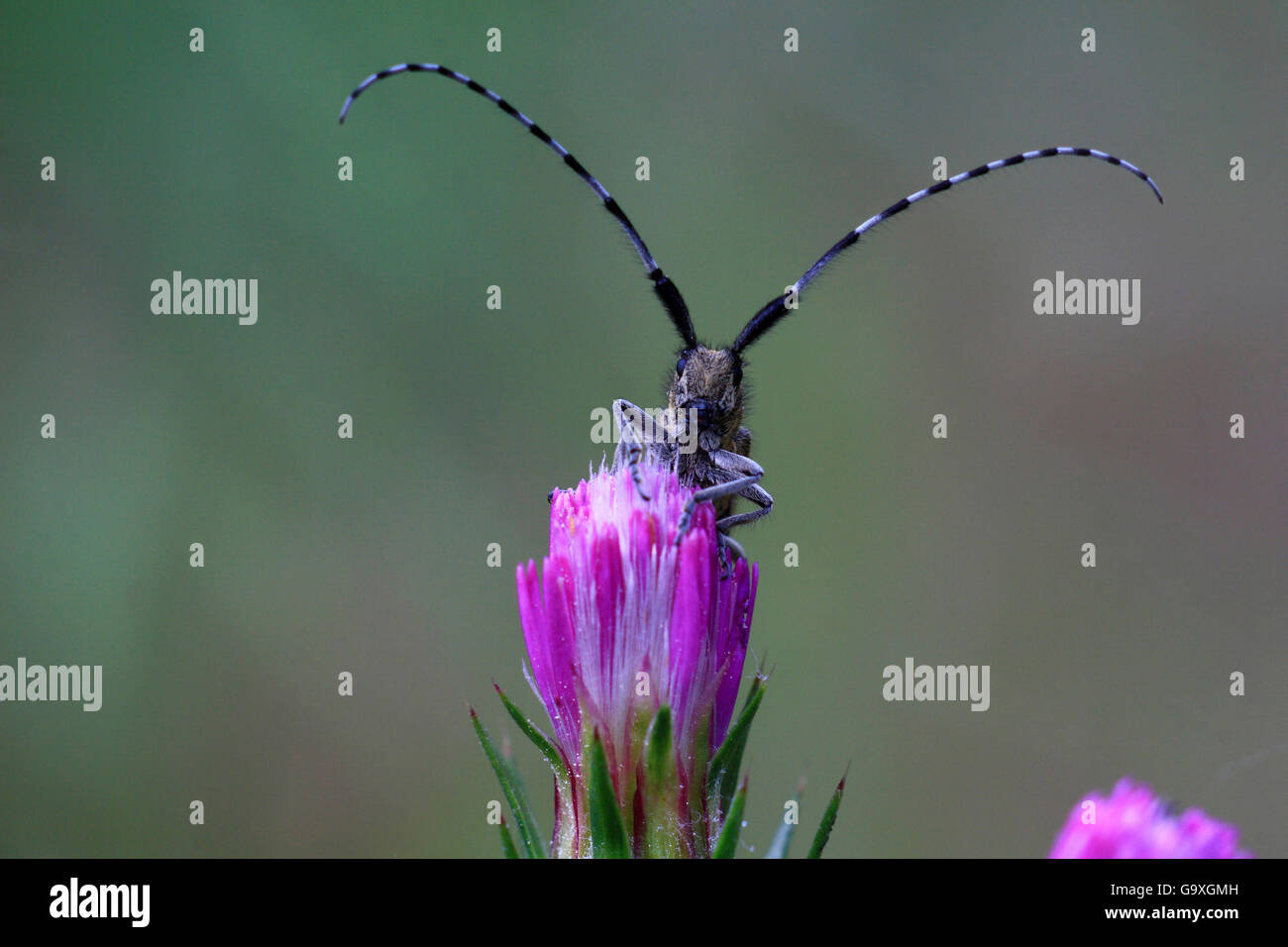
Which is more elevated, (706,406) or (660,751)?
(706,406)

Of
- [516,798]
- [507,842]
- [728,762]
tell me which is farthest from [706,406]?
[507,842]

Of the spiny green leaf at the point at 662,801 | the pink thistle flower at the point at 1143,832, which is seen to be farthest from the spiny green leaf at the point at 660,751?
the pink thistle flower at the point at 1143,832

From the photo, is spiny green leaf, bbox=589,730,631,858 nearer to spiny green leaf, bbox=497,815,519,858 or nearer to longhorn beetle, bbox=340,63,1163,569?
spiny green leaf, bbox=497,815,519,858

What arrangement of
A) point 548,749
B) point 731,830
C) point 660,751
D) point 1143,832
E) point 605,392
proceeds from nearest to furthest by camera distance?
point 1143,832, point 731,830, point 660,751, point 548,749, point 605,392

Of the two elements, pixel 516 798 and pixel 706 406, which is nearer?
pixel 516 798

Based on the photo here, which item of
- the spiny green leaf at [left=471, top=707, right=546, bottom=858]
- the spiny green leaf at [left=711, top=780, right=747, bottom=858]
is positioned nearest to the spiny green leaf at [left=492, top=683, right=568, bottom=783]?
the spiny green leaf at [left=471, top=707, right=546, bottom=858]

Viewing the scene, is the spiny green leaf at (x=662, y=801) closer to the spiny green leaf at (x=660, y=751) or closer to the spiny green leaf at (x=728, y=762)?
the spiny green leaf at (x=660, y=751)

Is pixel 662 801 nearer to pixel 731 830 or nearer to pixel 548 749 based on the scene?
pixel 731 830

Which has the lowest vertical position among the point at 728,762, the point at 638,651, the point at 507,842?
the point at 507,842

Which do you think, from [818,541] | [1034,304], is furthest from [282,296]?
[1034,304]
